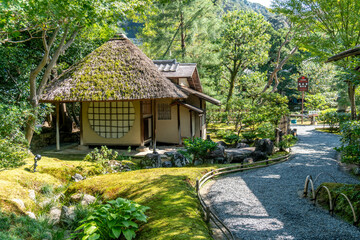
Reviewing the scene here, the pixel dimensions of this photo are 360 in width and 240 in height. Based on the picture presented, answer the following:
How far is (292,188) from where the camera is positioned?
25.0ft

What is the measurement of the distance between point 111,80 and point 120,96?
94 cm

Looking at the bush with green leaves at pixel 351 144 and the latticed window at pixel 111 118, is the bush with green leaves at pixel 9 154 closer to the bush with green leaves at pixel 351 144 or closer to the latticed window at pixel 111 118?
the latticed window at pixel 111 118

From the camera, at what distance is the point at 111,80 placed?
433 inches

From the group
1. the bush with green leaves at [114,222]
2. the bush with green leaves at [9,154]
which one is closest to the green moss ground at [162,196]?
the bush with green leaves at [114,222]

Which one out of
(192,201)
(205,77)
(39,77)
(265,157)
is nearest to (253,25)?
(205,77)

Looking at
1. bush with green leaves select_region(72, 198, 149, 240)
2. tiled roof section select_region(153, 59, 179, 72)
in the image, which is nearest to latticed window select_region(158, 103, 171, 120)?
tiled roof section select_region(153, 59, 179, 72)

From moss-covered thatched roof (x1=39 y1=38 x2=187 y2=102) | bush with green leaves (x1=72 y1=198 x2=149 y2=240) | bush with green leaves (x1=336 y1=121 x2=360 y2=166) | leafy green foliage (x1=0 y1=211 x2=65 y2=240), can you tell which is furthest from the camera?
moss-covered thatched roof (x1=39 y1=38 x2=187 y2=102)

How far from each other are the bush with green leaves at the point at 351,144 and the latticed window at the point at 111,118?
7.84m

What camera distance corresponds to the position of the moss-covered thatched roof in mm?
10603

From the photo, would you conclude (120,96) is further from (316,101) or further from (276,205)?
(316,101)

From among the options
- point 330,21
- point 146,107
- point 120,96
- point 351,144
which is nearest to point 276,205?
point 351,144

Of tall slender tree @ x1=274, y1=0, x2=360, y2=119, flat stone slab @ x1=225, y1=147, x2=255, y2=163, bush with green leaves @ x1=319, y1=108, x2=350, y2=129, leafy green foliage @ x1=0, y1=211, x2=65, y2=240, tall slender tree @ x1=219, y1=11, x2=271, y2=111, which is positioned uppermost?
tall slender tree @ x1=219, y1=11, x2=271, y2=111

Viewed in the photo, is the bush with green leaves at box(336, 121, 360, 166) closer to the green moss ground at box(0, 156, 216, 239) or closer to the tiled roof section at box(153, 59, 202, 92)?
the green moss ground at box(0, 156, 216, 239)

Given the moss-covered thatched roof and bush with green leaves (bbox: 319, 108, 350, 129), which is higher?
the moss-covered thatched roof
